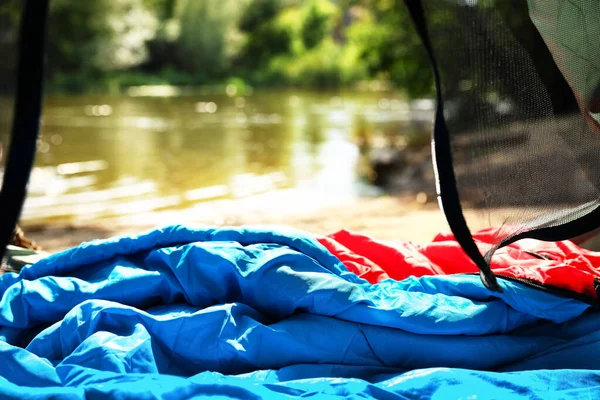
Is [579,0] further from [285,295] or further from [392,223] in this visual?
[392,223]

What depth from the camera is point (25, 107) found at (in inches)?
43.9

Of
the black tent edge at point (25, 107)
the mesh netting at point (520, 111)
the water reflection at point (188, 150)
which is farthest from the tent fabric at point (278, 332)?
the water reflection at point (188, 150)

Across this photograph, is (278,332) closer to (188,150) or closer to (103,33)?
(188,150)

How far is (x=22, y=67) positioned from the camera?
1117 millimetres

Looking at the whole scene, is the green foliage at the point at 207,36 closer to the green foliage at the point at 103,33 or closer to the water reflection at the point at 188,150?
the green foliage at the point at 103,33

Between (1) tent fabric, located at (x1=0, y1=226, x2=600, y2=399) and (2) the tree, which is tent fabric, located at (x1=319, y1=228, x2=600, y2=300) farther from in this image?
(2) the tree

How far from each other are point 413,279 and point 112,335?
750mm

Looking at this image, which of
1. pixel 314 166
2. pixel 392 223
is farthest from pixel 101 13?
pixel 392 223

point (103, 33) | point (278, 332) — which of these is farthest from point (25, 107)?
point (103, 33)

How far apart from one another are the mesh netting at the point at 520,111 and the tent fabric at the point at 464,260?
4.4 inches

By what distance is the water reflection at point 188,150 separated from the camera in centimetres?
657

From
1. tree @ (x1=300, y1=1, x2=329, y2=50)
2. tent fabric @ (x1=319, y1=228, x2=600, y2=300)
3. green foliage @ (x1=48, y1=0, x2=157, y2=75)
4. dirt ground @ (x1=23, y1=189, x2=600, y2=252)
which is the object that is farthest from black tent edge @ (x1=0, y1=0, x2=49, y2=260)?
tree @ (x1=300, y1=1, x2=329, y2=50)

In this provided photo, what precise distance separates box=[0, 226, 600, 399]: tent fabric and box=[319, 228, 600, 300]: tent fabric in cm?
8

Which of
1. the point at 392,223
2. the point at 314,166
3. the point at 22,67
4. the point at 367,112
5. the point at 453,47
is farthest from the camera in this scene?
the point at 367,112
